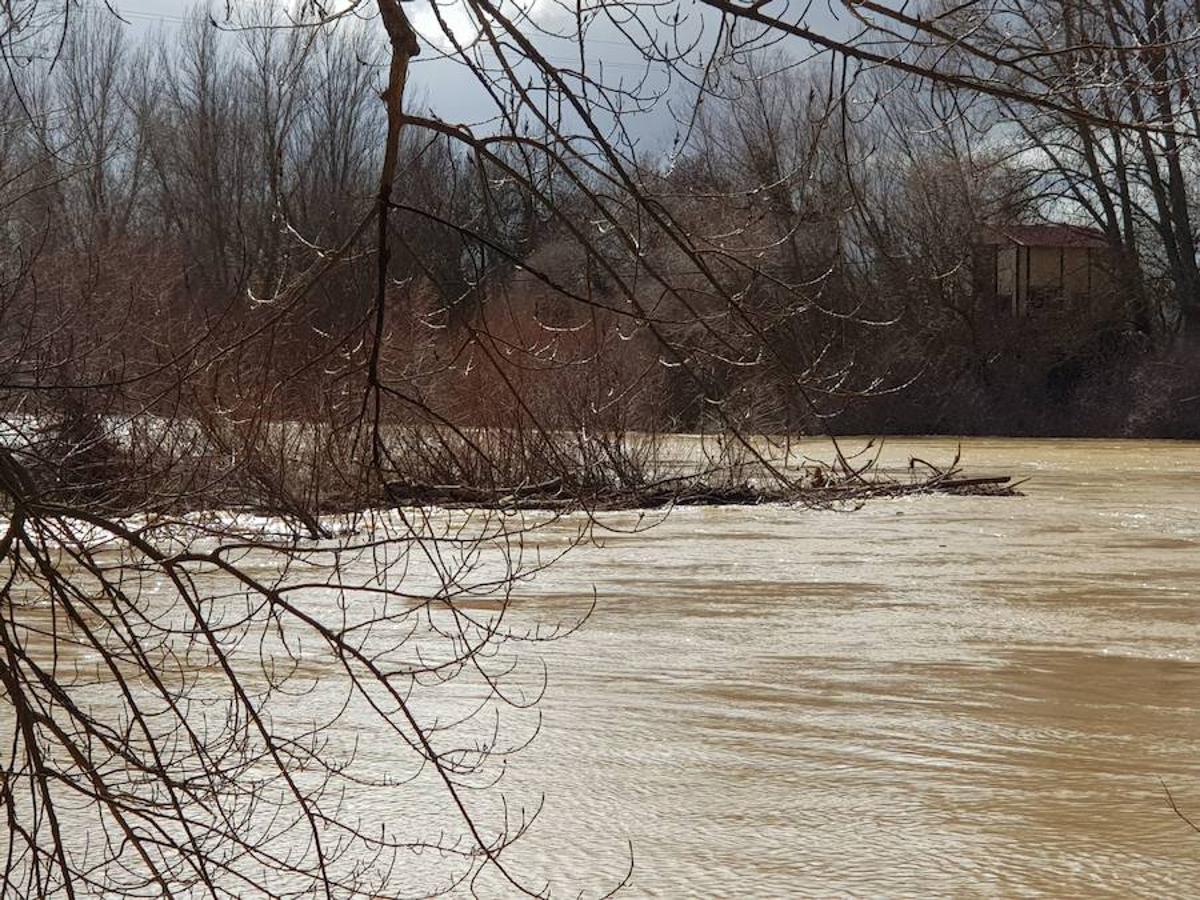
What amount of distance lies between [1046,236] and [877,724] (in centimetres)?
3036

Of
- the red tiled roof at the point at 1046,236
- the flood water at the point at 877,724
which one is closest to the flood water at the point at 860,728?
the flood water at the point at 877,724

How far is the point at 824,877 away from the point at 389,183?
2501 mm

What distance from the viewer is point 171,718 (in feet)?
21.4

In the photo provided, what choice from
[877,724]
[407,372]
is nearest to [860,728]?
[877,724]

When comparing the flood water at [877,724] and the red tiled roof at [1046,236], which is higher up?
the red tiled roof at [1046,236]

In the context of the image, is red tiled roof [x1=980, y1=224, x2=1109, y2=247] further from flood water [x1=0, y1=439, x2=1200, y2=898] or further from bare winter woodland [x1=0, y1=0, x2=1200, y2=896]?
flood water [x1=0, y1=439, x2=1200, y2=898]

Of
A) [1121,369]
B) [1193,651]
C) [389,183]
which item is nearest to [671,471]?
[1193,651]

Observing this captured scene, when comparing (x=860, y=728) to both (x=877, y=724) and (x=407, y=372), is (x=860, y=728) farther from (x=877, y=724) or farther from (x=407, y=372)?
(x=407, y=372)

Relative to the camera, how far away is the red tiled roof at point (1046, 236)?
33781 millimetres

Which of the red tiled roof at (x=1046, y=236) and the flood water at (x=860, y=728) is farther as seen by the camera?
the red tiled roof at (x=1046, y=236)

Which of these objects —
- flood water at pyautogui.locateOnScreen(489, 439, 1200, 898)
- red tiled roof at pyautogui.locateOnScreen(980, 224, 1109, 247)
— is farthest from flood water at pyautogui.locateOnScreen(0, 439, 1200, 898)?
red tiled roof at pyautogui.locateOnScreen(980, 224, 1109, 247)

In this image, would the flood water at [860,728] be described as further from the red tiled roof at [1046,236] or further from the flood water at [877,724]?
the red tiled roof at [1046,236]

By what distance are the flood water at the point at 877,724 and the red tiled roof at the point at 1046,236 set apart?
21850 mm

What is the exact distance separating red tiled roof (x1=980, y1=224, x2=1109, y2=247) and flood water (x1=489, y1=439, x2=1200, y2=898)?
21.8 metres
